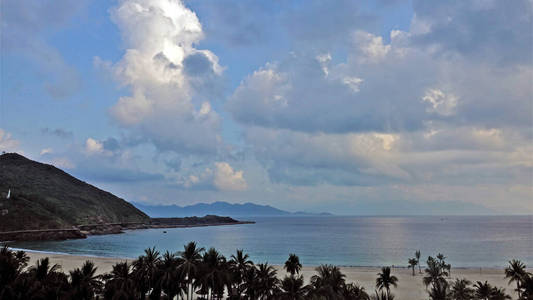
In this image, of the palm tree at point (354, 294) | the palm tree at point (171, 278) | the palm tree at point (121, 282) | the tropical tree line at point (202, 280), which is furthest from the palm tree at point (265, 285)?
the palm tree at point (121, 282)

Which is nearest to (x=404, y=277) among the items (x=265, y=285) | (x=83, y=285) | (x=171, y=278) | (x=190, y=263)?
(x=265, y=285)

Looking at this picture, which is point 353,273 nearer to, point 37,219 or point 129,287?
point 129,287

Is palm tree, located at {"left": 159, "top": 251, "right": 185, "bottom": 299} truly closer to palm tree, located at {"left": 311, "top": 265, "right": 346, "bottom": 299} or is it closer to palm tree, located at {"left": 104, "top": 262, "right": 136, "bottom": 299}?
palm tree, located at {"left": 104, "top": 262, "right": 136, "bottom": 299}

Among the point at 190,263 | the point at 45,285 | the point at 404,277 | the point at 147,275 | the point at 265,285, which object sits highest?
the point at 190,263

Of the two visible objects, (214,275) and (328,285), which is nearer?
(328,285)

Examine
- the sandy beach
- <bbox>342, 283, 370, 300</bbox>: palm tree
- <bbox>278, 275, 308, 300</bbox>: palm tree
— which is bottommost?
the sandy beach

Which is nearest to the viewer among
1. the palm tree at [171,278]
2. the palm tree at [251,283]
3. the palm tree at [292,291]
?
the palm tree at [292,291]

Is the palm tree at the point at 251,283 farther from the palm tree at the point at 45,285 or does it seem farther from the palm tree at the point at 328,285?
the palm tree at the point at 45,285

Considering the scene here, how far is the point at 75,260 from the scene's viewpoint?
102125 millimetres

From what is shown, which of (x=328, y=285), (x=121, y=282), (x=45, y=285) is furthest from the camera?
(x=121, y=282)

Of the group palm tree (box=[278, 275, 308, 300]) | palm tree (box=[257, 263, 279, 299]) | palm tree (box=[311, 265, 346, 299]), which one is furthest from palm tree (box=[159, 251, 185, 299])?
palm tree (box=[311, 265, 346, 299])

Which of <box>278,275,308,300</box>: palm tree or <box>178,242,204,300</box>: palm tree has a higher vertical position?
<box>178,242,204,300</box>: palm tree

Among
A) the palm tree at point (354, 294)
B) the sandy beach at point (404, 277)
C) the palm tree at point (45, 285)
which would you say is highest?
the palm tree at point (45, 285)

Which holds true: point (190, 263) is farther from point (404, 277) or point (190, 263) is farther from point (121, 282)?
point (404, 277)
